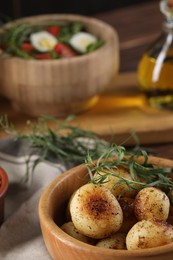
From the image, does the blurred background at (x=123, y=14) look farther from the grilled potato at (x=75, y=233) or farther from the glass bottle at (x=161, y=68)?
the grilled potato at (x=75, y=233)

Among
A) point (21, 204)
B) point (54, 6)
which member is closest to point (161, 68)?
point (21, 204)

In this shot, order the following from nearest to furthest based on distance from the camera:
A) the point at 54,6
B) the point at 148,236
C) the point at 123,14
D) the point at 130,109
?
1. the point at 148,236
2. the point at 130,109
3. the point at 123,14
4. the point at 54,6

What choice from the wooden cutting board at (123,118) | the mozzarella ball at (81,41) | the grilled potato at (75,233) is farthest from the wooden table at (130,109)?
the grilled potato at (75,233)

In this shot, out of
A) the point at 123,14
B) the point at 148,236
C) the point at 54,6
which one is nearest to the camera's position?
the point at 148,236

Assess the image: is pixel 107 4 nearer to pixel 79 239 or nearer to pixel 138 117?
pixel 138 117

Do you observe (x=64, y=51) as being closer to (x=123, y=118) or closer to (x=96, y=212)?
(x=123, y=118)

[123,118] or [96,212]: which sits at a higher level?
[96,212]
